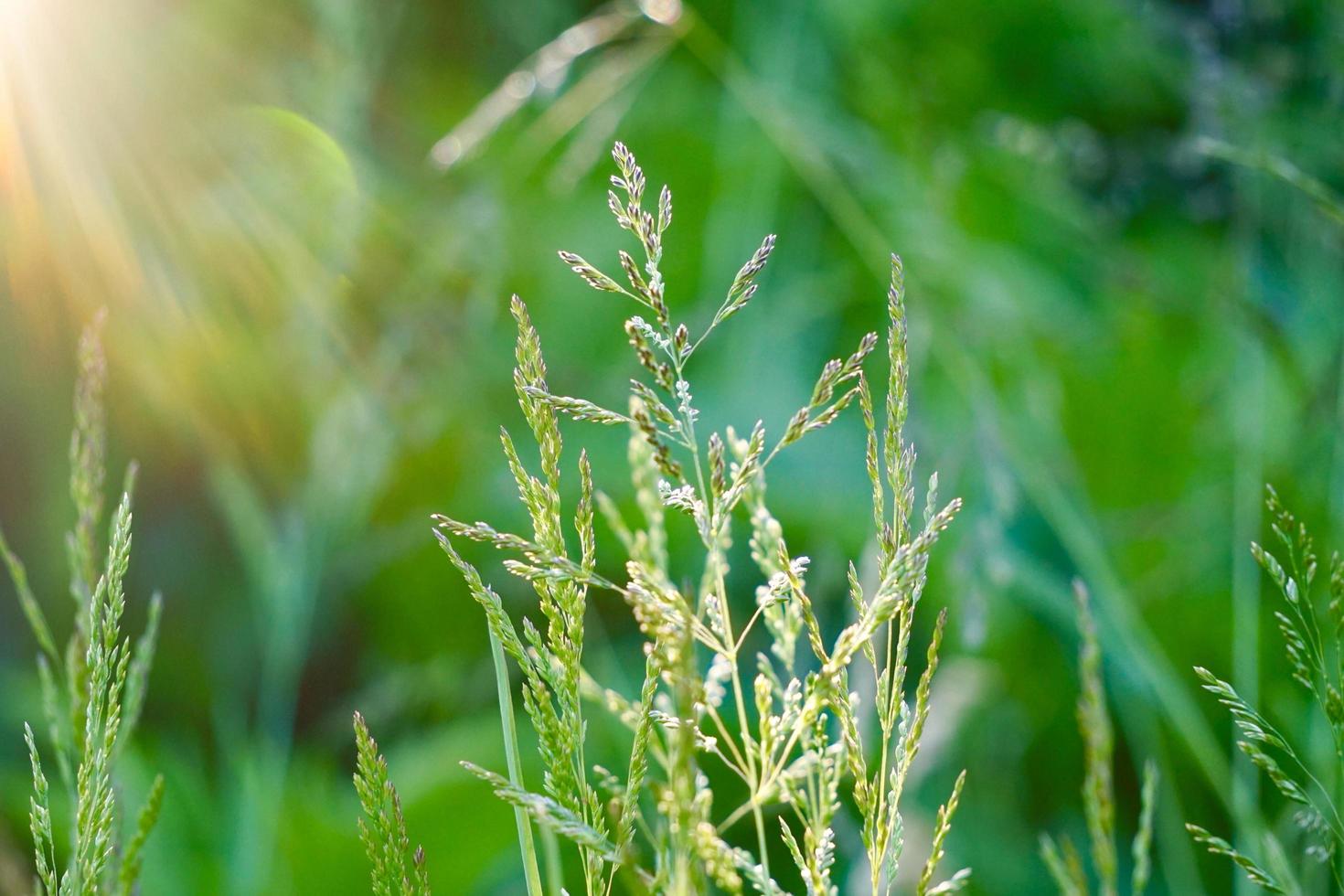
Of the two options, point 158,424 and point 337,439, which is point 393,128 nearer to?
point 158,424

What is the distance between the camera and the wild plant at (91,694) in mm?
343

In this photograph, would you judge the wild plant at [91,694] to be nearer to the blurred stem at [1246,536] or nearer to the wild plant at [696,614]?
the wild plant at [696,614]

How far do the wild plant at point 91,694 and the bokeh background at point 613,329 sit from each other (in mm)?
444

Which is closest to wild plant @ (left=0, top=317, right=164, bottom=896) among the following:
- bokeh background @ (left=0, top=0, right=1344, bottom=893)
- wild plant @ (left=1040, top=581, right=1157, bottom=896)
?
wild plant @ (left=1040, top=581, right=1157, bottom=896)

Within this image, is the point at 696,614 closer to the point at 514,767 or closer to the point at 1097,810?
the point at 514,767

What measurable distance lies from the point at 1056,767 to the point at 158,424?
1068 millimetres

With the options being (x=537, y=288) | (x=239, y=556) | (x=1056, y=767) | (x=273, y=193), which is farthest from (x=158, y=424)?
(x=1056, y=767)

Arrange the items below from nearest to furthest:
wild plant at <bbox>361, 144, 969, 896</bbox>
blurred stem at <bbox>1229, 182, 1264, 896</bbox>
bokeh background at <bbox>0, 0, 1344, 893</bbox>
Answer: wild plant at <bbox>361, 144, 969, 896</bbox> < blurred stem at <bbox>1229, 182, 1264, 896</bbox> < bokeh background at <bbox>0, 0, 1344, 893</bbox>

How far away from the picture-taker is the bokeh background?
35.9 inches

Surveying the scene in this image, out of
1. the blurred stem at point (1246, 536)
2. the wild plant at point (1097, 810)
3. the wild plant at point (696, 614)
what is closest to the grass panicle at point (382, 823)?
the wild plant at point (696, 614)

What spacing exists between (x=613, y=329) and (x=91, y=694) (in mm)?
1119

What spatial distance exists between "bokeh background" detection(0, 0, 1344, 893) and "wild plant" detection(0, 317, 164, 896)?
44 cm

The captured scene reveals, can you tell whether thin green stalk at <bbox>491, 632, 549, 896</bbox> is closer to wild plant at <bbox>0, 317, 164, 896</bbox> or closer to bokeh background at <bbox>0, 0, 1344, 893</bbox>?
wild plant at <bbox>0, 317, 164, 896</bbox>

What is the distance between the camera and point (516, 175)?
1.44m
